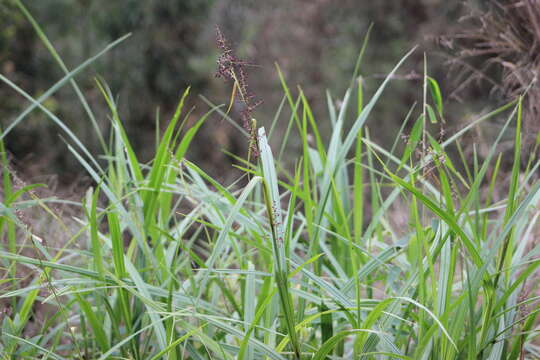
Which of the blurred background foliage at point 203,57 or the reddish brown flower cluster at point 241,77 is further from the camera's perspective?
the blurred background foliage at point 203,57

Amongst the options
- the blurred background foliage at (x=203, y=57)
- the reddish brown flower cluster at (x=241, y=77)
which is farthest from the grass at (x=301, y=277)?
the blurred background foliage at (x=203, y=57)

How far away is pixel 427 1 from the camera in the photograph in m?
7.32

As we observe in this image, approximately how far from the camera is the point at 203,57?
20.4 feet

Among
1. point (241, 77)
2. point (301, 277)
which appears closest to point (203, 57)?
point (301, 277)

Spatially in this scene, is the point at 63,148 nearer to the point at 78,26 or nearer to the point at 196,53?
the point at 78,26

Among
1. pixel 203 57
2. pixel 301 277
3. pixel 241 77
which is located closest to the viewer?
pixel 241 77

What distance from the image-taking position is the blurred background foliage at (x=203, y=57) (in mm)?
5512

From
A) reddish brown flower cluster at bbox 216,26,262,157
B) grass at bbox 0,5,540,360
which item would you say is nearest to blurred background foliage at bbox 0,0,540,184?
grass at bbox 0,5,540,360

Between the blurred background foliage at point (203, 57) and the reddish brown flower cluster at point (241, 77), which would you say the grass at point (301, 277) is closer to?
the reddish brown flower cluster at point (241, 77)

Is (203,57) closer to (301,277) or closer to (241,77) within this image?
(301,277)

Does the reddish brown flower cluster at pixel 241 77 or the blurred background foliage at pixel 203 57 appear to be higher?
the reddish brown flower cluster at pixel 241 77

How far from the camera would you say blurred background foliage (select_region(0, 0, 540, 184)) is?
18.1ft

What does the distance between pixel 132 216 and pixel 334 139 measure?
0.44m

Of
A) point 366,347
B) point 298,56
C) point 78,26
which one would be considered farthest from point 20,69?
point 366,347
